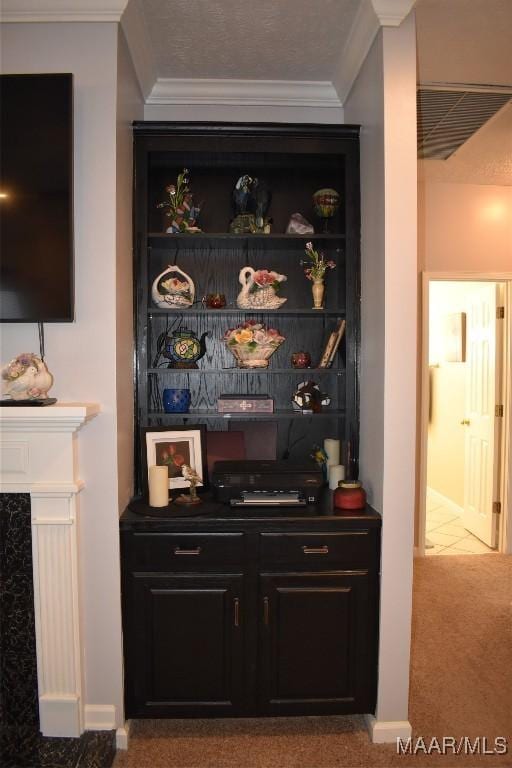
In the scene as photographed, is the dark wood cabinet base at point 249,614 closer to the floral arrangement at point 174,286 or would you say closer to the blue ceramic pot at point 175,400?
the blue ceramic pot at point 175,400

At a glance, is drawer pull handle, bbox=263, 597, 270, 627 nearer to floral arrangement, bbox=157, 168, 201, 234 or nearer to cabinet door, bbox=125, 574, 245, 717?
cabinet door, bbox=125, 574, 245, 717

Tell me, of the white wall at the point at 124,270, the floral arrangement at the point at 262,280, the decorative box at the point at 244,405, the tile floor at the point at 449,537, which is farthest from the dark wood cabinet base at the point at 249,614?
the tile floor at the point at 449,537

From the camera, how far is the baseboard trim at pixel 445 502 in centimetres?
519

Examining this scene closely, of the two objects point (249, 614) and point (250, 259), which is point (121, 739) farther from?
point (250, 259)

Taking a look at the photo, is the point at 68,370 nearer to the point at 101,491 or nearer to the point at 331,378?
the point at 101,491

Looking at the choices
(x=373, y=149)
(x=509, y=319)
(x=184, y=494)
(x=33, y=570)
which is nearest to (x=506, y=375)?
(x=509, y=319)

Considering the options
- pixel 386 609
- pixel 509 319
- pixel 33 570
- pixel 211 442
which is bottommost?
pixel 386 609

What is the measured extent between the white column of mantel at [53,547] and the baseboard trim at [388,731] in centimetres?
114

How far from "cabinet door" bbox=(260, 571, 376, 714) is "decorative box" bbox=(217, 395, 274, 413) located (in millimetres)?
745

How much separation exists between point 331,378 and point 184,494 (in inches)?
37.9

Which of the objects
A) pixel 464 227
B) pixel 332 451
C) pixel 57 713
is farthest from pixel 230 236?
pixel 464 227

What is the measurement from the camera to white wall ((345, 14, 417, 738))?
201cm

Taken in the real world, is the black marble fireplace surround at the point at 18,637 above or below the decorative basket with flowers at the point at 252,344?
below

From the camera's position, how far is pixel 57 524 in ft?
6.37
